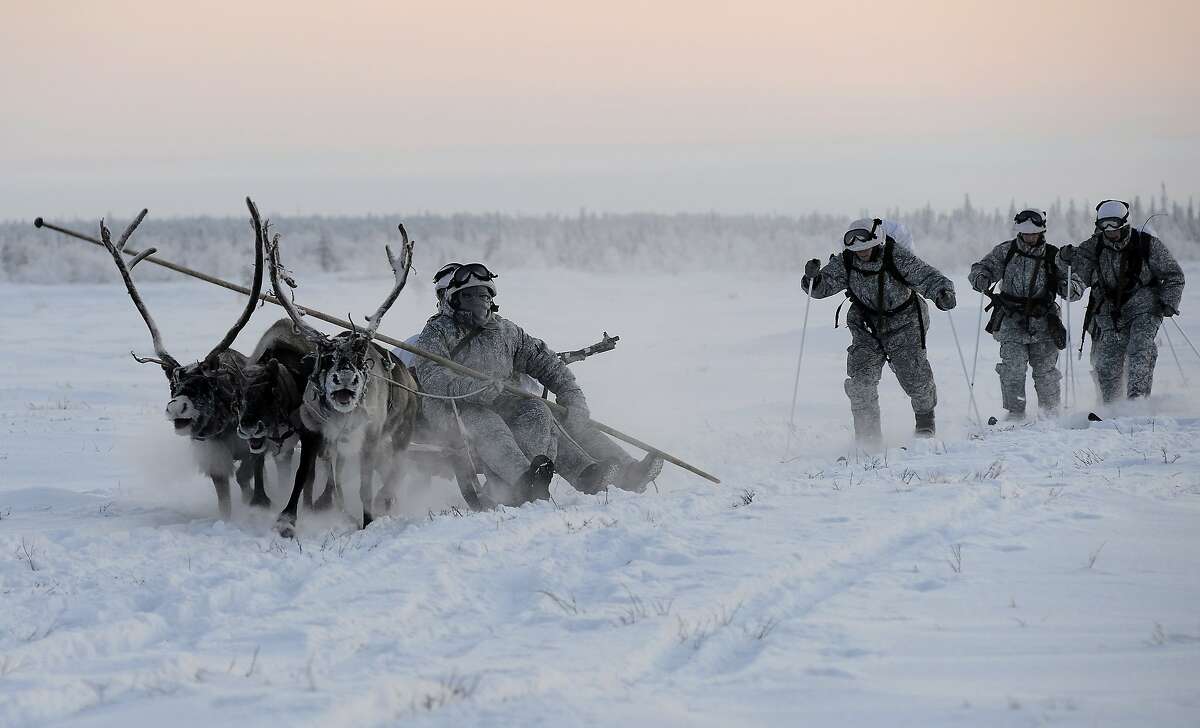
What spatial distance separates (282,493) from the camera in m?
8.48

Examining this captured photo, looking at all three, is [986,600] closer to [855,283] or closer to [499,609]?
[499,609]

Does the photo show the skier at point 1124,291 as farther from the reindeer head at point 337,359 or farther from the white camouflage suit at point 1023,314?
the reindeer head at point 337,359

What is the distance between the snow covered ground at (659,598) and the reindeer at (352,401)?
1.45 feet

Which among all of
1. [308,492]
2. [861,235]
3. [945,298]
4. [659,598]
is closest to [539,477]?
[308,492]

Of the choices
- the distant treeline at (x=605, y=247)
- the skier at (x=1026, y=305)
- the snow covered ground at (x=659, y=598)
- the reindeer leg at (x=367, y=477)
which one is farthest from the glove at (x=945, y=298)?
the distant treeline at (x=605, y=247)

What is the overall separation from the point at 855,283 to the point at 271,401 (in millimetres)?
5393

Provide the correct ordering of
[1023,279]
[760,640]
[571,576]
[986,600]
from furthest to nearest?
[1023,279]
[571,576]
[986,600]
[760,640]

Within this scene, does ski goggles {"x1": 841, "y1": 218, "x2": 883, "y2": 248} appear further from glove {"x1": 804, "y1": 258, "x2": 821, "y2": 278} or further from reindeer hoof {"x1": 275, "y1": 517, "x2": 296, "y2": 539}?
reindeer hoof {"x1": 275, "y1": 517, "x2": 296, "y2": 539}

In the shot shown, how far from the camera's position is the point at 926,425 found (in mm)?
10766

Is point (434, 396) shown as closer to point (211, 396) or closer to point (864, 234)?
point (211, 396)

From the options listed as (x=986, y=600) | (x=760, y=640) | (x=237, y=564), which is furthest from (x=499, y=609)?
(x=986, y=600)

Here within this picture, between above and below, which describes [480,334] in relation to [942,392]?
above

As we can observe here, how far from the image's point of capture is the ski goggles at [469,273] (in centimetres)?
832

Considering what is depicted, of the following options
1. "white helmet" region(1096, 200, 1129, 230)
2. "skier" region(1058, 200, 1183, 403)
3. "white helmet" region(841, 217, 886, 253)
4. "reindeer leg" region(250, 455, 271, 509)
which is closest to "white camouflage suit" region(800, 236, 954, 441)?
"white helmet" region(841, 217, 886, 253)
